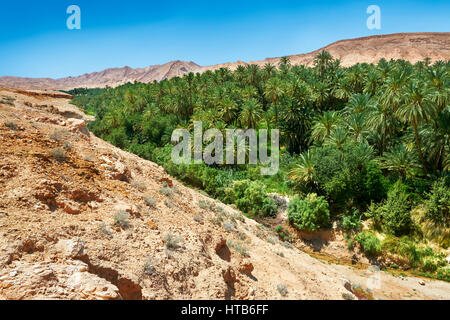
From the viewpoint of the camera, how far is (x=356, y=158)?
28.7 metres

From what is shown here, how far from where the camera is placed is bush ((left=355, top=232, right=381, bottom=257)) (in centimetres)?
2491

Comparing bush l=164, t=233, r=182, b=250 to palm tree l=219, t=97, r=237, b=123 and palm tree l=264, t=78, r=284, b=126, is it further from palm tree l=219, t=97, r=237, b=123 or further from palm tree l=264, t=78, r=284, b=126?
palm tree l=264, t=78, r=284, b=126

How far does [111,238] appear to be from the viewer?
8.82m

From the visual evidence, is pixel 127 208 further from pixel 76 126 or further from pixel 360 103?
pixel 360 103

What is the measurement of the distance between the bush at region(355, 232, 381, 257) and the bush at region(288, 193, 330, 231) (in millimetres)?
3610

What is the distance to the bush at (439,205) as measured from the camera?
23.4 metres

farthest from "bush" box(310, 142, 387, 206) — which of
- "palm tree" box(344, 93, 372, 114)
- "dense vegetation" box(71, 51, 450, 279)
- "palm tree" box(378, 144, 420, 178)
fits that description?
"palm tree" box(344, 93, 372, 114)

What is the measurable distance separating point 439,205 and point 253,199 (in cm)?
1759

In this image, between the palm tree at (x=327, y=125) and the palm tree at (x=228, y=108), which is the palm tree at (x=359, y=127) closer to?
the palm tree at (x=327, y=125)

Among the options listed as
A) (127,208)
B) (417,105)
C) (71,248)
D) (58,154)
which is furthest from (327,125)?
(71,248)
